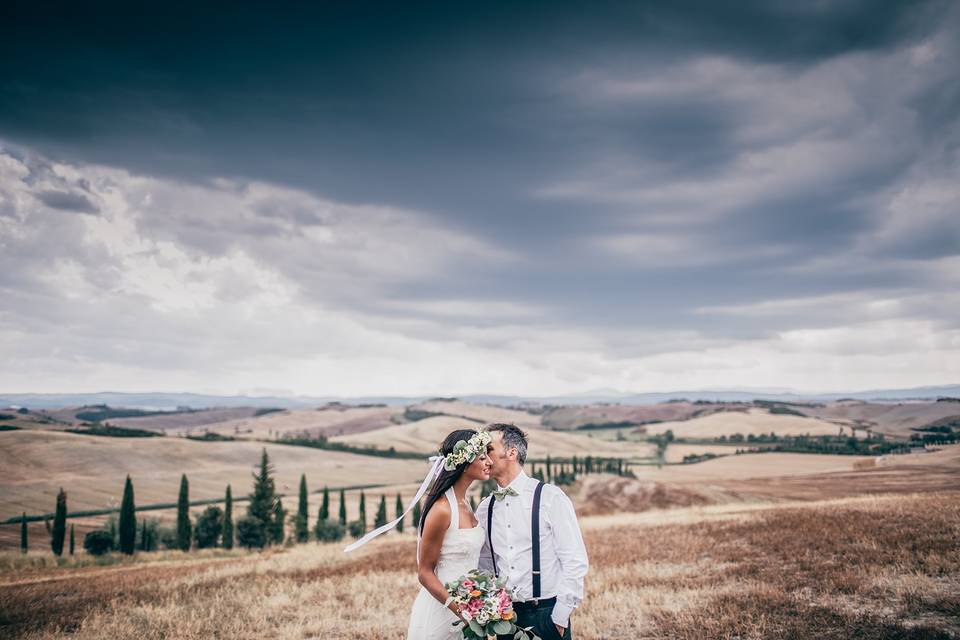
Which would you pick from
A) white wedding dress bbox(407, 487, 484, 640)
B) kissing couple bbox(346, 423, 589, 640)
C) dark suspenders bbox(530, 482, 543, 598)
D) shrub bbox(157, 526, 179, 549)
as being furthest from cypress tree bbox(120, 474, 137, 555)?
dark suspenders bbox(530, 482, 543, 598)

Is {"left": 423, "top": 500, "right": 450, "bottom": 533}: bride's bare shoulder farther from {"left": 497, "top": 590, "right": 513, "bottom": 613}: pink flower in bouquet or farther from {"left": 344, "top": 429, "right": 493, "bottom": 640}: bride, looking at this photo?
{"left": 497, "top": 590, "right": 513, "bottom": 613}: pink flower in bouquet

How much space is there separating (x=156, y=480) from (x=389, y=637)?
4818 inches

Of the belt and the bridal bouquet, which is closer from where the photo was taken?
the bridal bouquet

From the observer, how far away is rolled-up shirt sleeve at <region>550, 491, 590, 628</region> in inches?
211

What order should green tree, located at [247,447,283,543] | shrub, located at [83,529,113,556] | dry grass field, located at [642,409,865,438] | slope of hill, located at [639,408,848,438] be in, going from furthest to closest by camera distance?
slope of hill, located at [639,408,848,438], dry grass field, located at [642,409,865,438], green tree, located at [247,447,283,543], shrub, located at [83,529,113,556]

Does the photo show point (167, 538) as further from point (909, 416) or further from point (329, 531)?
point (909, 416)

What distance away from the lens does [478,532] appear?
18.6 ft

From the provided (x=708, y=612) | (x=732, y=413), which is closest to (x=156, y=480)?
(x=708, y=612)

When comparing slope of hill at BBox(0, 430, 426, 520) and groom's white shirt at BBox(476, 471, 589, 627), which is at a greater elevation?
groom's white shirt at BBox(476, 471, 589, 627)

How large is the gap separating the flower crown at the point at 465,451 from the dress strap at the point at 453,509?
0.29m

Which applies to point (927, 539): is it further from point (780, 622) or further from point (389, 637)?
point (389, 637)

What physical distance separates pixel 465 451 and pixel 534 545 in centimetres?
125

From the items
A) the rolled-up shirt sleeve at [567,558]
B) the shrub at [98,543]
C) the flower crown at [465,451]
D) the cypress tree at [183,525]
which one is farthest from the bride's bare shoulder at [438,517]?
the shrub at [98,543]

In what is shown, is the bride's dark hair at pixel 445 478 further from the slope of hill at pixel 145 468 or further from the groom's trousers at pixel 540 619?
the slope of hill at pixel 145 468
